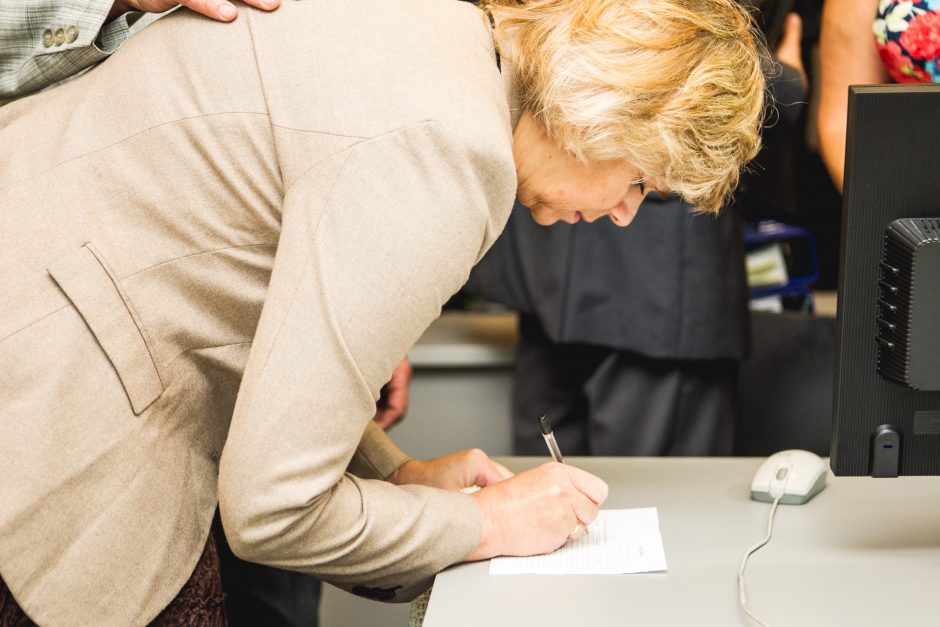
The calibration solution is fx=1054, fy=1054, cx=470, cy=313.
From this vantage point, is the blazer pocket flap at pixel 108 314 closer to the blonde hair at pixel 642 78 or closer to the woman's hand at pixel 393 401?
the blonde hair at pixel 642 78

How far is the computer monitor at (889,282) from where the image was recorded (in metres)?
1.00

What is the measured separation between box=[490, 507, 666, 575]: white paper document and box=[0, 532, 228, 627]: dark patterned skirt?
31cm

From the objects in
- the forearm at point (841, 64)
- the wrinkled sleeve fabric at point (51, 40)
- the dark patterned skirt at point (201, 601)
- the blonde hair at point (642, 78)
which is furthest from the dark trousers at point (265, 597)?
the forearm at point (841, 64)

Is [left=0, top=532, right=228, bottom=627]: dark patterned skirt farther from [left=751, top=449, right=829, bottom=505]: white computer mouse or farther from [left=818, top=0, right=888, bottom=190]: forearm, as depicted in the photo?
[left=818, top=0, right=888, bottom=190]: forearm

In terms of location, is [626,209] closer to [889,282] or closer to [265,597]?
[889,282]

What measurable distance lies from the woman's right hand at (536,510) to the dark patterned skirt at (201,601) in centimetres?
29

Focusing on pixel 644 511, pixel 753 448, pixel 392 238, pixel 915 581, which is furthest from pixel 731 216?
pixel 392 238

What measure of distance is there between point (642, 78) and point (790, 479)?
531mm

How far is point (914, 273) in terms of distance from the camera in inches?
39.1

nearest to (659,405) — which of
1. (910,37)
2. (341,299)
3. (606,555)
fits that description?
(910,37)

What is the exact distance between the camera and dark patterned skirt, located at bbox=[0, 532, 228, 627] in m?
1.11

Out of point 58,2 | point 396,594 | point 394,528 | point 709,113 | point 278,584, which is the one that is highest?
point 58,2

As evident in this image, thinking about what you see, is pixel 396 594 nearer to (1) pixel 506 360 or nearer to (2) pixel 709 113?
(2) pixel 709 113

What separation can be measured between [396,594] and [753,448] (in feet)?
4.61
